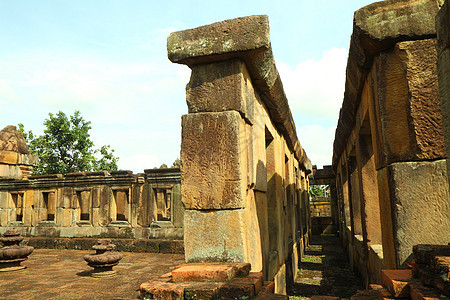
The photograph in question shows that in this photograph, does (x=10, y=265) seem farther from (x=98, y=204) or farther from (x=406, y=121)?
(x=406, y=121)

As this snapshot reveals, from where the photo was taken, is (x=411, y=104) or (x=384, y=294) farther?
(x=411, y=104)

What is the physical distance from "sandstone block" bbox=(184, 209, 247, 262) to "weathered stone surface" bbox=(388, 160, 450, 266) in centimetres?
119

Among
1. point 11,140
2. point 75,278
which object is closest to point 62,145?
point 11,140

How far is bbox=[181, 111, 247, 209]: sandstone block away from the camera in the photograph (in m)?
2.57

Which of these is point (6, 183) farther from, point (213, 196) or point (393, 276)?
point (393, 276)

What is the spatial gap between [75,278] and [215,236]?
4728mm

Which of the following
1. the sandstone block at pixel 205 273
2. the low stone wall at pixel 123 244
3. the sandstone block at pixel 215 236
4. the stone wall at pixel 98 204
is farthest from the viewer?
the stone wall at pixel 98 204

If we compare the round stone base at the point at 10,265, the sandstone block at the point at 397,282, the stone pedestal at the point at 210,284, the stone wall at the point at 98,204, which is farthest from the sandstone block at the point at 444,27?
the round stone base at the point at 10,265

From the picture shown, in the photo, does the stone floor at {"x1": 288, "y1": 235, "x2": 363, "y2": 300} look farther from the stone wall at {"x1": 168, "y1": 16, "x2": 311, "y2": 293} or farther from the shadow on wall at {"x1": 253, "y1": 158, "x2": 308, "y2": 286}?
the stone wall at {"x1": 168, "y1": 16, "x2": 311, "y2": 293}

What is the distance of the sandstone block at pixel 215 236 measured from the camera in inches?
99.7

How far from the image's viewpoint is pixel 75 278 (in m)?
6.07

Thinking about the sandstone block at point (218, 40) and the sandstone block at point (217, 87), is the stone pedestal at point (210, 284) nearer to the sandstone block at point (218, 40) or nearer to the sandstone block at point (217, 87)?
the sandstone block at point (217, 87)

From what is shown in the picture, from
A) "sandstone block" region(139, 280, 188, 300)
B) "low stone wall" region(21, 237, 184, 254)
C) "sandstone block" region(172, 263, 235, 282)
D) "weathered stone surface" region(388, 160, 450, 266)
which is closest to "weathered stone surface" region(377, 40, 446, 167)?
"weathered stone surface" region(388, 160, 450, 266)

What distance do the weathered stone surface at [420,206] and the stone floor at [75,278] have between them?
3620 mm
